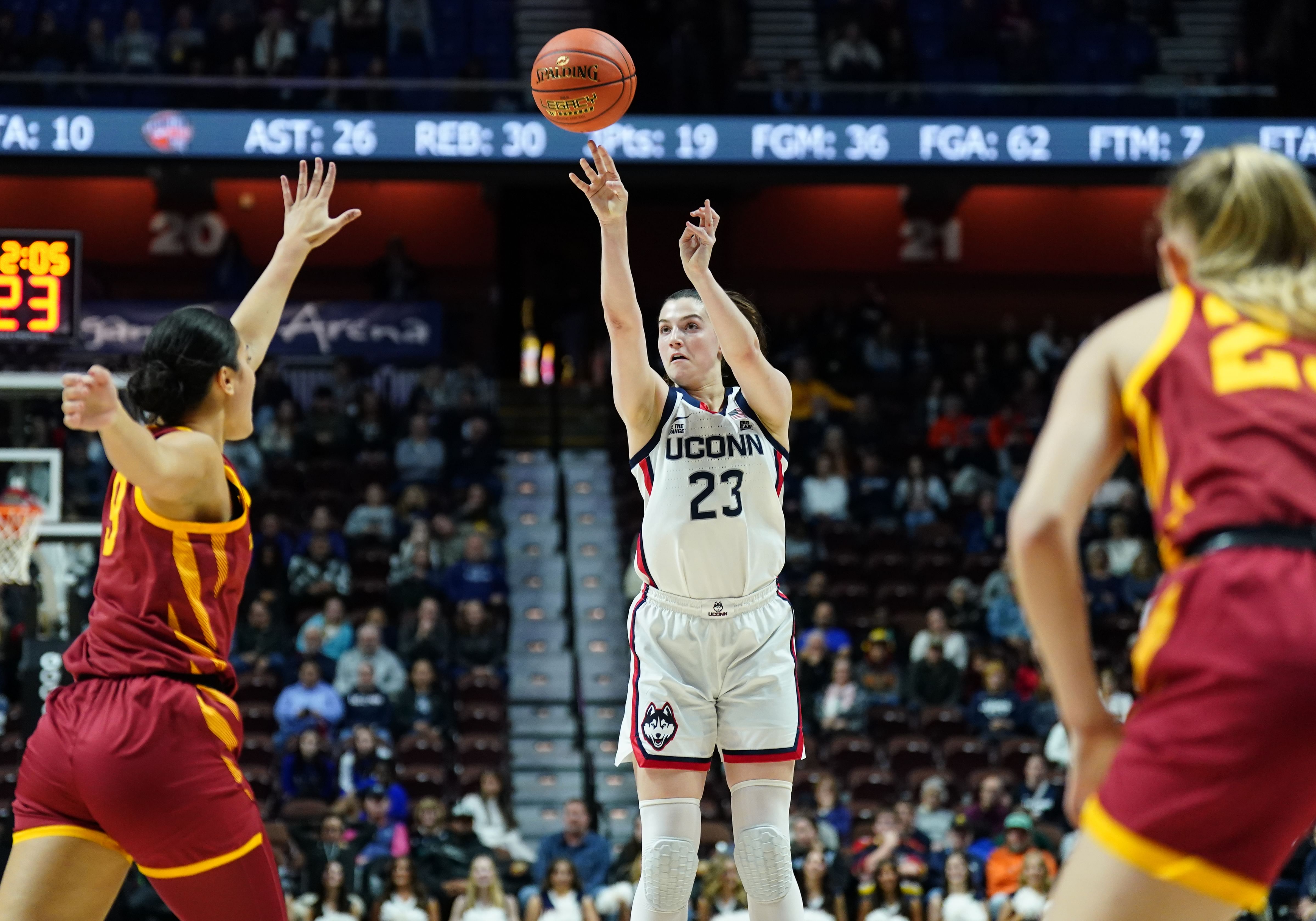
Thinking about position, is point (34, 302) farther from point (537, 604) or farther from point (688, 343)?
point (537, 604)

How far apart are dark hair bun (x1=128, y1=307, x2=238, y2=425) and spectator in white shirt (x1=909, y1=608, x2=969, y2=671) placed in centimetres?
1078

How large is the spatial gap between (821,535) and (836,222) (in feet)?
26.5

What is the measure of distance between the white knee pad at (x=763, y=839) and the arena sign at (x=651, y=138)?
37.1ft

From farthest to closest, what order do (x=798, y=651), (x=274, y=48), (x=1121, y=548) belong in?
(x=274, y=48), (x=1121, y=548), (x=798, y=651)

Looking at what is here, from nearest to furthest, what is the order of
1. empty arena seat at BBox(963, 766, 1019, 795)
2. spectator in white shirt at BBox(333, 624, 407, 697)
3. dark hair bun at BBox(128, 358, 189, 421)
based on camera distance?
dark hair bun at BBox(128, 358, 189, 421) < empty arena seat at BBox(963, 766, 1019, 795) < spectator in white shirt at BBox(333, 624, 407, 697)

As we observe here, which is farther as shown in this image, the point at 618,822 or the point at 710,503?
the point at 618,822

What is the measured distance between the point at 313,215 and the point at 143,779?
6.47 feet

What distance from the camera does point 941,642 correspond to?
1410 cm

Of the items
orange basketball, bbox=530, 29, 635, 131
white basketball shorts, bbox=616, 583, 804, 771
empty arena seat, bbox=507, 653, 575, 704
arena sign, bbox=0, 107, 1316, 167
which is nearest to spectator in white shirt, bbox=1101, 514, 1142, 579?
arena sign, bbox=0, 107, 1316, 167

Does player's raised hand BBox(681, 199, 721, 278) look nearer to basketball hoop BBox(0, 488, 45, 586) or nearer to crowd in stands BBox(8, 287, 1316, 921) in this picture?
basketball hoop BBox(0, 488, 45, 586)

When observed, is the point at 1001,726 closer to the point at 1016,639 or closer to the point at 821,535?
the point at 1016,639

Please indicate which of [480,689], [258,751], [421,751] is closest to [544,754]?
[480,689]

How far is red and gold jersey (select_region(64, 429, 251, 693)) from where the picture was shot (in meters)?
3.79

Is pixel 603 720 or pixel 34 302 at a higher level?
pixel 34 302
